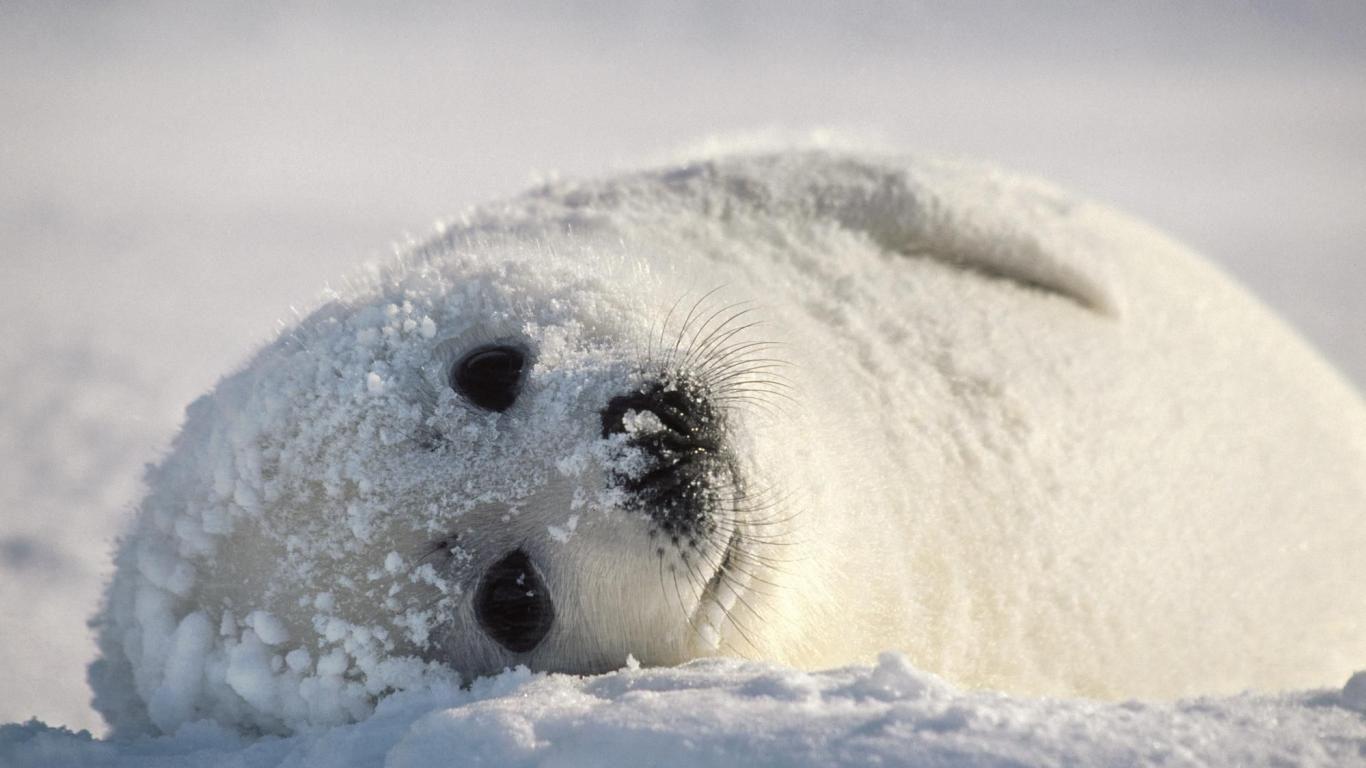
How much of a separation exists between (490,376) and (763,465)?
421mm

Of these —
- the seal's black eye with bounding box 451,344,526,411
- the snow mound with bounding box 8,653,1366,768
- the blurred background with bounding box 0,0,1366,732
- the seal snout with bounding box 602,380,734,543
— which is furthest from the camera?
the blurred background with bounding box 0,0,1366,732

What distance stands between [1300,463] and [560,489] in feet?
6.04

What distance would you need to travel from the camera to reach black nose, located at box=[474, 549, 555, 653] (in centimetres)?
158

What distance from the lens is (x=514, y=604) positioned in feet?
5.20

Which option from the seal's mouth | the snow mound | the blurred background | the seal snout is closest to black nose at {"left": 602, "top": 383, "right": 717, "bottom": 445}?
the seal snout

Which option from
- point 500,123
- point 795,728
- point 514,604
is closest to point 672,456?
point 514,604

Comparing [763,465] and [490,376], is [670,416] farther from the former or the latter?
[490,376]

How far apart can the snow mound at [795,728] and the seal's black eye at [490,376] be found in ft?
1.35

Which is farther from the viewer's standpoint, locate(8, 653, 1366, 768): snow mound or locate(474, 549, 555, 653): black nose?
locate(474, 549, 555, 653): black nose

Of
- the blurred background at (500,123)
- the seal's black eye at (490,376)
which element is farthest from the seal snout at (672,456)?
the blurred background at (500,123)

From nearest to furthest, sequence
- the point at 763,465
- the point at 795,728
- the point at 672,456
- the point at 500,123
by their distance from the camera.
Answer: the point at 795,728
the point at 672,456
the point at 763,465
the point at 500,123

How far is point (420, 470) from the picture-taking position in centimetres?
161

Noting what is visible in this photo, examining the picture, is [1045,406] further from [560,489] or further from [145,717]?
[145,717]

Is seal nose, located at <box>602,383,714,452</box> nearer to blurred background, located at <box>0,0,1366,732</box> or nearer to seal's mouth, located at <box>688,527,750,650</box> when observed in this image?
seal's mouth, located at <box>688,527,750,650</box>
